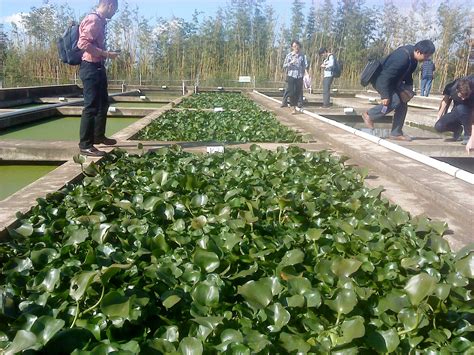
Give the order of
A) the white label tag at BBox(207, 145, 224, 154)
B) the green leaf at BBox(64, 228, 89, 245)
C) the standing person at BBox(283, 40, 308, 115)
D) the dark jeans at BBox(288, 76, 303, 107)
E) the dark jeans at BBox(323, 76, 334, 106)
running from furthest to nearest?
the dark jeans at BBox(323, 76, 334, 106)
the dark jeans at BBox(288, 76, 303, 107)
the standing person at BBox(283, 40, 308, 115)
the white label tag at BBox(207, 145, 224, 154)
the green leaf at BBox(64, 228, 89, 245)

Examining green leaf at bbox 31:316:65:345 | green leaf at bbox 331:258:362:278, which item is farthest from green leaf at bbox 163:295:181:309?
green leaf at bbox 331:258:362:278

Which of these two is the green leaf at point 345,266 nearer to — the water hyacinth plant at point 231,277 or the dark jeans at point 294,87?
the water hyacinth plant at point 231,277

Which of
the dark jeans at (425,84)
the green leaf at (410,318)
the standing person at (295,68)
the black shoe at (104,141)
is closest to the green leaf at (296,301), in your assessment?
the green leaf at (410,318)

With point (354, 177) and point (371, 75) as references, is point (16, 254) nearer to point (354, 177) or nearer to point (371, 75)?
point (354, 177)

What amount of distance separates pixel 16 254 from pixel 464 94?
13.9ft

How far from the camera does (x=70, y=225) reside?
6.22ft

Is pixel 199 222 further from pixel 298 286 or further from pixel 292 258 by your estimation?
pixel 298 286

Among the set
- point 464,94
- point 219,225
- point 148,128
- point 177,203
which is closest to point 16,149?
point 148,128

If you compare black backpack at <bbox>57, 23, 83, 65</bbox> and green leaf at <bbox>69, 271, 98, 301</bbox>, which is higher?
black backpack at <bbox>57, 23, 83, 65</bbox>

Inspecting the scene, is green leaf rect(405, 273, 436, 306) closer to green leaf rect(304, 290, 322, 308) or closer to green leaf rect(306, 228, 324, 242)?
green leaf rect(304, 290, 322, 308)

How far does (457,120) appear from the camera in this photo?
192 inches

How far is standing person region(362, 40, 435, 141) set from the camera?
15.3ft

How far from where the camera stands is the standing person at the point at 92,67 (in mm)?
3482

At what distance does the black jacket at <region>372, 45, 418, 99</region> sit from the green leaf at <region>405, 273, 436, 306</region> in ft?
12.1
